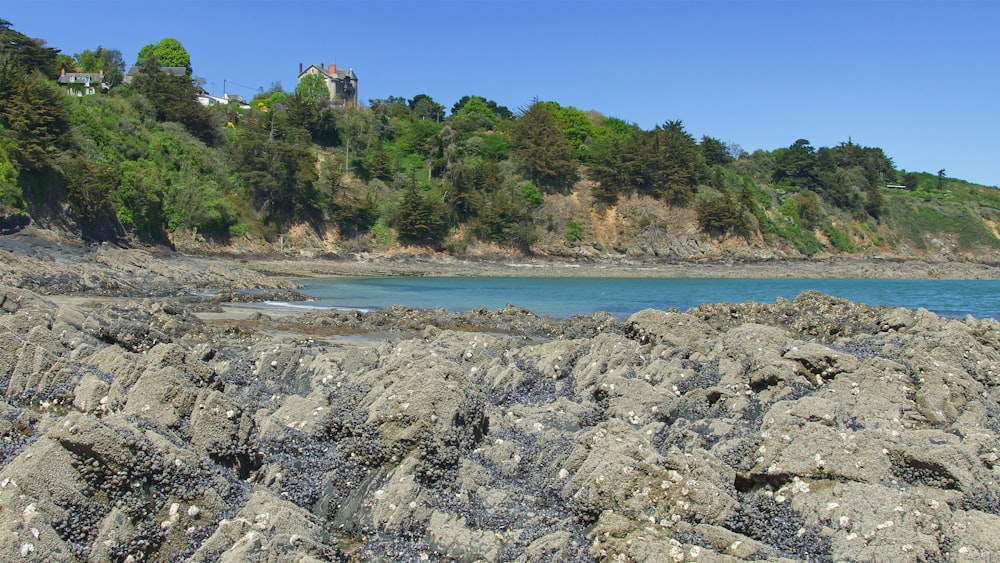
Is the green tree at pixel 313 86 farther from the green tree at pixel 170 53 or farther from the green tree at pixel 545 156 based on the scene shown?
the green tree at pixel 545 156

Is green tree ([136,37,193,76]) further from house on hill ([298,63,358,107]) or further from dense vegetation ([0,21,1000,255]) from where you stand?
house on hill ([298,63,358,107])

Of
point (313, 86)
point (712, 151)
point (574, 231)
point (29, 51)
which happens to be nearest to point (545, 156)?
point (574, 231)

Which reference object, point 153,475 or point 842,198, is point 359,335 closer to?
point 153,475

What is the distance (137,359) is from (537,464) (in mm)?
5373

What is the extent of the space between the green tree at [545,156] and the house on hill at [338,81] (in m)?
27.9

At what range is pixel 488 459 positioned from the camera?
8.18m

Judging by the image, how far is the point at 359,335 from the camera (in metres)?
20.5

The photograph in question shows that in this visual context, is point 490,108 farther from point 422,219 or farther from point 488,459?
point 488,459

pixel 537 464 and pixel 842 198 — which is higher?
pixel 842 198

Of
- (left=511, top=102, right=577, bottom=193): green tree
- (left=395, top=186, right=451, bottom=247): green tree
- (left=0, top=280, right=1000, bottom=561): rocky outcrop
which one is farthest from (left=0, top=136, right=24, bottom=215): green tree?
(left=511, top=102, right=577, bottom=193): green tree

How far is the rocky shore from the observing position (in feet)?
19.5

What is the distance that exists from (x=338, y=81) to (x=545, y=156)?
120 ft

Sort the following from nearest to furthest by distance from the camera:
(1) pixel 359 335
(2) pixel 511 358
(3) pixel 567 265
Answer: (2) pixel 511 358, (1) pixel 359 335, (3) pixel 567 265

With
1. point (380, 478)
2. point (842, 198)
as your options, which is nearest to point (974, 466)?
point (380, 478)
